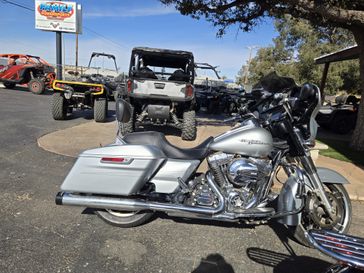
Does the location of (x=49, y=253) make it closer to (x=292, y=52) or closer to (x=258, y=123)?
(x=258, y=123)

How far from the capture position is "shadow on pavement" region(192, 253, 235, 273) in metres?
2.84

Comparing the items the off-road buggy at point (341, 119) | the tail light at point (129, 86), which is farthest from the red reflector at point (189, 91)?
the off-road buggy at point (341, 119)

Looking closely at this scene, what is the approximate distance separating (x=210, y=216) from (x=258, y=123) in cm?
103

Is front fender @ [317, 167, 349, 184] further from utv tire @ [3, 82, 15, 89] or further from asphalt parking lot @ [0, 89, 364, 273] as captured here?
utv tire @ [3, 82, 15, 89]

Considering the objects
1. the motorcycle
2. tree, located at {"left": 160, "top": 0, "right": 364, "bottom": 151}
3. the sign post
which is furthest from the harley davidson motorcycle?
the sign post

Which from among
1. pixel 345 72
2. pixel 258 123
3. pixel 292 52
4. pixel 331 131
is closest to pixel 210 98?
pixel 331 131

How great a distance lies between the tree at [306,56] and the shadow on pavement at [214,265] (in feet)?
80.0

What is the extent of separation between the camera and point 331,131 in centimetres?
1193

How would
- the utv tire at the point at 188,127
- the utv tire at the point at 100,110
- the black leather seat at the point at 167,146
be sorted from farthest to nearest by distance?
the utv tire at the point at 100,110, the utv tire at the point at 188,127, the black leather seat at the point at 167,146

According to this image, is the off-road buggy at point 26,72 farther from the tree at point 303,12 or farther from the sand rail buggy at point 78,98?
the tree at point 303,12

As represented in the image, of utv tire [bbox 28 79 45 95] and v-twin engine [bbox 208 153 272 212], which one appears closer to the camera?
v-twin engine [bbox 208 153 272 212]

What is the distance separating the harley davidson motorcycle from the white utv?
163 inches

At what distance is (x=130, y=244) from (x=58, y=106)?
7322 mm

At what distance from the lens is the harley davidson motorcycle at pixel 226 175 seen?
2984mm
